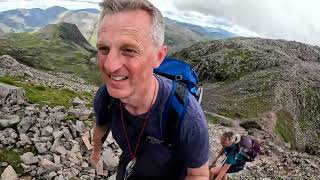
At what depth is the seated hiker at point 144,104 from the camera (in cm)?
420

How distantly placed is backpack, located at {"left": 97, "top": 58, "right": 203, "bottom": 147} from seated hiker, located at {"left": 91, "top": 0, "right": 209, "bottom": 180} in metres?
0.01

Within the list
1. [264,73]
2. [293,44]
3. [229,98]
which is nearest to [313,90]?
[264,73]

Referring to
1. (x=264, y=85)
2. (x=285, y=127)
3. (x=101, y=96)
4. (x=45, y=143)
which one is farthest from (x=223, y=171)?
(x=264, y=85)

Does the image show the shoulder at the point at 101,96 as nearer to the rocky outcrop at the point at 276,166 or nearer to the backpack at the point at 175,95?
the backpack at the point at 175,95

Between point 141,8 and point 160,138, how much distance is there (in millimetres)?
1608

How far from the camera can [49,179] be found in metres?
12.6

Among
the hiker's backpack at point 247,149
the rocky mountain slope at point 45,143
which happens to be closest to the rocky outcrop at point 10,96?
the rocky mountain slope at point 45,143

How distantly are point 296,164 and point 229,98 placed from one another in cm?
5358

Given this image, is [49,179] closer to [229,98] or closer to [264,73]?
[229,98]

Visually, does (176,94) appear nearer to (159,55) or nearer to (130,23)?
(159,55)

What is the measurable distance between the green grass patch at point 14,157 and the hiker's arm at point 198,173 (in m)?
9.16

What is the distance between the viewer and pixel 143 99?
15.3ft

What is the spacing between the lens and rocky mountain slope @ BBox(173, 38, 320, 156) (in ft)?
225

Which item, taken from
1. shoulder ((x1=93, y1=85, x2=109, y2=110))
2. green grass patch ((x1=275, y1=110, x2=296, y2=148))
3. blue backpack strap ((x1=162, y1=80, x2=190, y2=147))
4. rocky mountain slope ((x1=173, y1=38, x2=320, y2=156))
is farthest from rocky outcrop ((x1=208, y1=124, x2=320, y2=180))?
green grass patch ((x1=275, y1=110, x2=296, y2=148))
